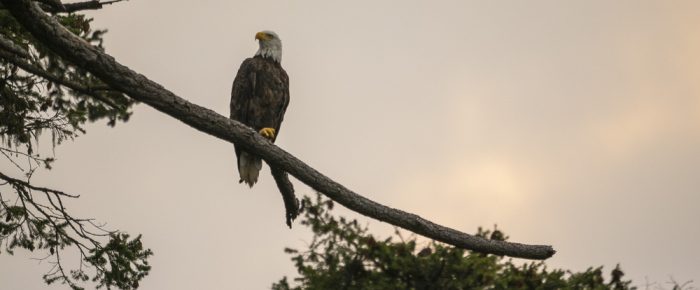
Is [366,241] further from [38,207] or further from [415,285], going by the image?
[38,207]

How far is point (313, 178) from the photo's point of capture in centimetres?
450

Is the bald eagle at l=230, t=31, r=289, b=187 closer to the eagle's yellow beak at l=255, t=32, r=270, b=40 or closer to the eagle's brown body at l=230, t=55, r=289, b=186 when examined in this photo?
the eagle's brown body at l=230, t=55, r=289, b=186

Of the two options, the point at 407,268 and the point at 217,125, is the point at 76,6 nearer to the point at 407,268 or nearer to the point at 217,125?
the point at 217,125

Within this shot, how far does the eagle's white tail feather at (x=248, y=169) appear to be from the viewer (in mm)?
7727

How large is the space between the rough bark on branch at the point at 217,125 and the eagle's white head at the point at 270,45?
5.08 metres

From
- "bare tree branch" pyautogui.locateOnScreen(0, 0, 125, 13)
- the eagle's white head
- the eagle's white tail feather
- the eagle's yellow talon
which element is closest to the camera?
"bare tree branch" pyautogui.locateOnScreen(0, 0, 125, 13)

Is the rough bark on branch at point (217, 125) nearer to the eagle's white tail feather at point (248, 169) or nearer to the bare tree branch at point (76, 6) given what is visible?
the bare tree branch at point (76, 6)

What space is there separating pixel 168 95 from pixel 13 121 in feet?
13.0

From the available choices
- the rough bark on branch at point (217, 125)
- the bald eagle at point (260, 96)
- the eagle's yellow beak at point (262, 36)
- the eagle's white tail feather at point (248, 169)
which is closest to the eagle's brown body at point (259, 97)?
the bald eagle at point (260, 96)

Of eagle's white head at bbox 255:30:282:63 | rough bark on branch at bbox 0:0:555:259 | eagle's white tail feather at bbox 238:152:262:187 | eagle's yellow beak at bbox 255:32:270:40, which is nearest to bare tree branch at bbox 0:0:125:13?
rough bark on branch at bbox 0:0:555:259

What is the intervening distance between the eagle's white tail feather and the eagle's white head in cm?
208

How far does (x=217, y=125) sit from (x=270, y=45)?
5513 mm

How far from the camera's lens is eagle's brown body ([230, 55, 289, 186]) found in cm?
837

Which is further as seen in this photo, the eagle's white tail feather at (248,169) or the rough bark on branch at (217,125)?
the eagle's white tail feather at (248,169)
